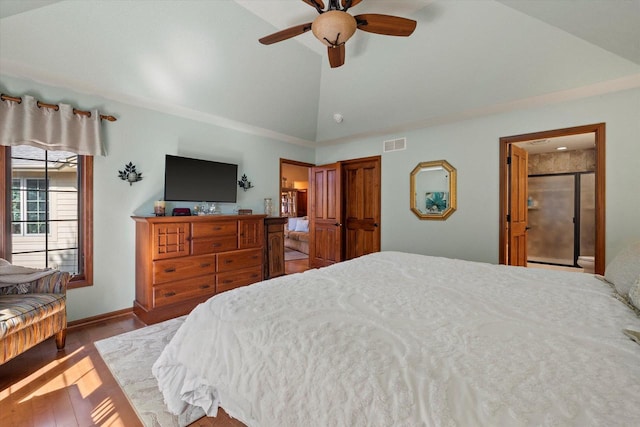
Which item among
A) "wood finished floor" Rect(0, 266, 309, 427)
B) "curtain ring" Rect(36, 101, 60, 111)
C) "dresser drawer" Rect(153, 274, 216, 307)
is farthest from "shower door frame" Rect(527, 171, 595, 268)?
"curtain ring" Rect(36, 101, 60, 111)

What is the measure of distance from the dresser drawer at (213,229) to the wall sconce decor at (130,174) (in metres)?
0.87

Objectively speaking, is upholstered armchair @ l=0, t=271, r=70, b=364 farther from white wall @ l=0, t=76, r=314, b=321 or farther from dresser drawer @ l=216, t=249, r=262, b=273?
dresser drawer @ l=216, t=249, r=262, b=273

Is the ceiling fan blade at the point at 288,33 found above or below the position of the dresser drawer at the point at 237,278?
above

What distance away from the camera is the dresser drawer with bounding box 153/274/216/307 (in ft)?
9.88

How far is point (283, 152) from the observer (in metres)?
5.07

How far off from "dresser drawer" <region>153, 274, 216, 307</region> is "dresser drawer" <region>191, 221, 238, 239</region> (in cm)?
52

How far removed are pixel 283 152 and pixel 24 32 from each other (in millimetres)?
3287

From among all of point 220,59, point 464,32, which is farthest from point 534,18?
point 220,59

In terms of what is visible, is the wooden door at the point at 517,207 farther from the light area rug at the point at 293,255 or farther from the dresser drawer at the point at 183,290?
A: the light area rug at the point at 293,255

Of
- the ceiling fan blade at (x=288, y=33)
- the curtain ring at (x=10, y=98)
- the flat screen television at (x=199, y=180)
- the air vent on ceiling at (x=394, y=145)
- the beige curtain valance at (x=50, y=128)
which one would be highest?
the ceiling fan blade at (x=288, y=33)

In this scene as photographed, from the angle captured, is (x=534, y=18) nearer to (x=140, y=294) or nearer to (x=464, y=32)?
(x=464, y=32)

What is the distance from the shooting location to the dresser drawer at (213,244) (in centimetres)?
332

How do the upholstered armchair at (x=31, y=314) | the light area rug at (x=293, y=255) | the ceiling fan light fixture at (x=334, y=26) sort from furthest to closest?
Answer: the light area rug at (x=293, y=255) < the ceiling fan light fixture at (x=334, y=26) < the upholstered armchair at (x=31, y=314)

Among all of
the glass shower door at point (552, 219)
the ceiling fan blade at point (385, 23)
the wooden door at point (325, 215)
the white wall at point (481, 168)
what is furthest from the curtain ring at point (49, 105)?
the glass shower door at point (552, 219)
